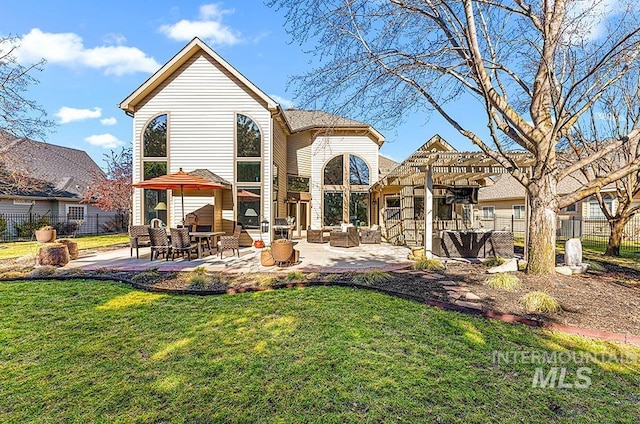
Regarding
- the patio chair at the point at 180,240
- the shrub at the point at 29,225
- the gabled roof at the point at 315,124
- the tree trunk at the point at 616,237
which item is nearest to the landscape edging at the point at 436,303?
the patio chair at the point at 180,240

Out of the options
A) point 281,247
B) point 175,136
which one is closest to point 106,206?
point 175,136

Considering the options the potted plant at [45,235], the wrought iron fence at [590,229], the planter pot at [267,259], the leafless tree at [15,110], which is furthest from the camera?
the wrought iron fence at [590,229]

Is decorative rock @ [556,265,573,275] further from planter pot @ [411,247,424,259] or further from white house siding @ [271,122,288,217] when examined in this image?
white house siding @ [271,122,288,217]

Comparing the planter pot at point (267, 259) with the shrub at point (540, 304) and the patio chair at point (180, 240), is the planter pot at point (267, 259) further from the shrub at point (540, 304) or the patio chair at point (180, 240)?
the shrub at point (540, 304)

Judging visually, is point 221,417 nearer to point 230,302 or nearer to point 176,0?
point 230,302

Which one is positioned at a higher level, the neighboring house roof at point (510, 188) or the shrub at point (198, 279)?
the neighboring house roof at point (510, 188)

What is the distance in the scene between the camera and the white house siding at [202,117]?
44.1 feet

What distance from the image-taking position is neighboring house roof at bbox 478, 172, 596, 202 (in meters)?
22.5

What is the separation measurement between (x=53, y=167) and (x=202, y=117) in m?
16.4

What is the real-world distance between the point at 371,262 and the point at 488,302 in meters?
4.36

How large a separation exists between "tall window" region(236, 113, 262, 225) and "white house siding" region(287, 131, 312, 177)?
4.70 meters

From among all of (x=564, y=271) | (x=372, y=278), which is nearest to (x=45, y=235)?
(x=372, y=278)

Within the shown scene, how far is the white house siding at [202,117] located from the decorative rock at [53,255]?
17.2 feet

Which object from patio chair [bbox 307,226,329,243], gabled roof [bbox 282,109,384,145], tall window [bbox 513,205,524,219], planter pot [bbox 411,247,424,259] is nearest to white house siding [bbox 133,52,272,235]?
patio chair [bbox 307,226,329,243]
